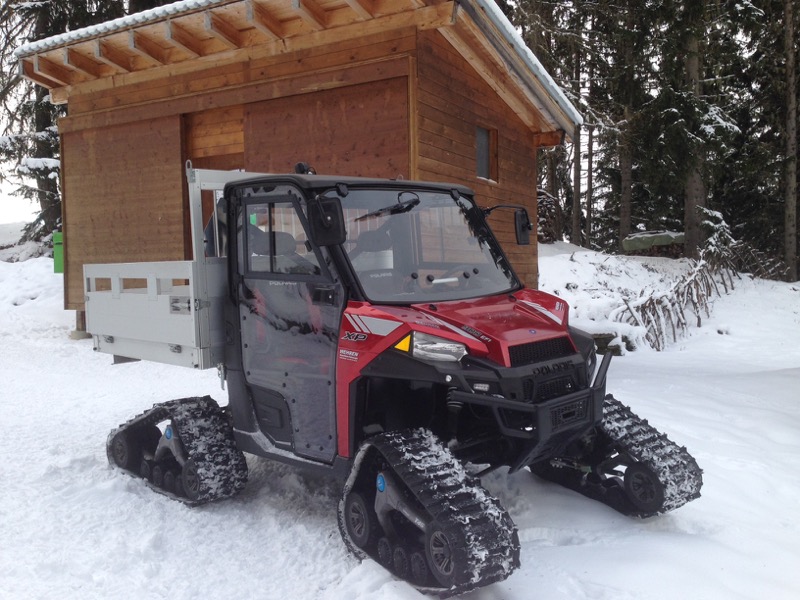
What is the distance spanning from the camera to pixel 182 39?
962 cm

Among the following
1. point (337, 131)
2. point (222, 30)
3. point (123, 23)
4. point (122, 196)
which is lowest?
point (122, 196)

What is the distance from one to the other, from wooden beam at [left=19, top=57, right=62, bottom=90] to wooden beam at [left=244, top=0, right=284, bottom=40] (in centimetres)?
438

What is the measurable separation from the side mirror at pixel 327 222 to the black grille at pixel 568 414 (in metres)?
1.41

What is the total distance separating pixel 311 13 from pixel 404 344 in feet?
21.0

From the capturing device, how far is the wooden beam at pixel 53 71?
1088 cm

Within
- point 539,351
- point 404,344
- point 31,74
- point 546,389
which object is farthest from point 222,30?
point 546,389

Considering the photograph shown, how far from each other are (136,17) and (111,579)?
791 centimetres

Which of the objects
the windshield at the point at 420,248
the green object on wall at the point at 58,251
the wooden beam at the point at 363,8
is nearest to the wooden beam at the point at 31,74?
the green object on wall at the point at 58,251

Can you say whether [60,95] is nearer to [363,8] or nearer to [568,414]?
[363,8]

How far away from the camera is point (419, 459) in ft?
11.0

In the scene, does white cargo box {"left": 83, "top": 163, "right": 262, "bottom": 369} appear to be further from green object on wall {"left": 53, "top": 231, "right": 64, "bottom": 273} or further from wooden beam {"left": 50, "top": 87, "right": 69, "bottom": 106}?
green object on wall {"left": 53, "top": 231, "right": 64, "bottom": 273}

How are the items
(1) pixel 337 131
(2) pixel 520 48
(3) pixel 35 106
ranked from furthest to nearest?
1. (3) pixel 35 106
2. (2) pixel 520 48
3. (1) pixel 337 131

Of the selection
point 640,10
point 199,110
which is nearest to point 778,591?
point 199,110

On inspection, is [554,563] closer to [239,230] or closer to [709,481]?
[709,481]
